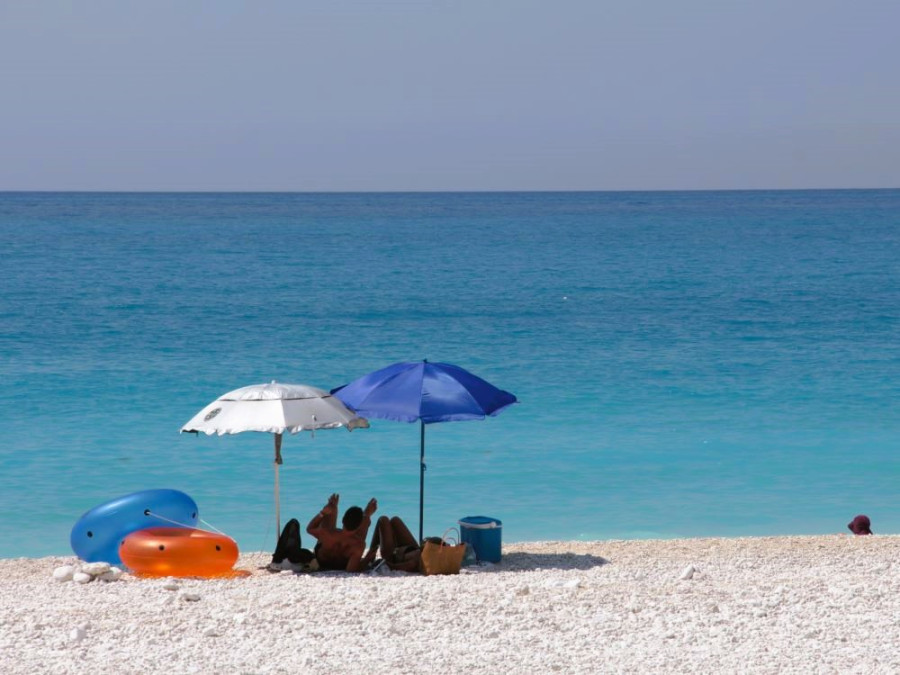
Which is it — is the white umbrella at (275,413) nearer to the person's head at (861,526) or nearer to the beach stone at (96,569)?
the beach stone at (96,569)

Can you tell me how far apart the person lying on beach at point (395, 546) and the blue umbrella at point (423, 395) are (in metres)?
0.92

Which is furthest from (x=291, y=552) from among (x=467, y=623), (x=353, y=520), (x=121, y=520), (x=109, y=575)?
(x=467, y=623)

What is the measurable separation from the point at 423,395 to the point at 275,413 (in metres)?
A: 1.17

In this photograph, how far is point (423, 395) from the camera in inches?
373

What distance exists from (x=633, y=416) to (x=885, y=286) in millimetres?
27700

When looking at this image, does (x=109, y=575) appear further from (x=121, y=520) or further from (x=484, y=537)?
(x=484, y=537)

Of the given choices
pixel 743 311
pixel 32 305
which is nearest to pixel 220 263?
pixel 32 305

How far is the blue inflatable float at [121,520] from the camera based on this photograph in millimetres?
10016

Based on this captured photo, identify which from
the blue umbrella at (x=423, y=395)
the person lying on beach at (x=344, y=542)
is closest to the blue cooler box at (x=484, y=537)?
the person lying on beach at (x=344, y=542)

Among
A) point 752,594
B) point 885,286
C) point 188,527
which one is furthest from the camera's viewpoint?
point 885,286

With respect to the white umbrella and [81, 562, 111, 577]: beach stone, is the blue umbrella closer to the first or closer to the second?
the white umbrella

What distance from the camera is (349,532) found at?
31.3 ft

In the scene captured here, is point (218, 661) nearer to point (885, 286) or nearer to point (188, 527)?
point (188, 527)

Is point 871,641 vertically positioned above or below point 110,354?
below
